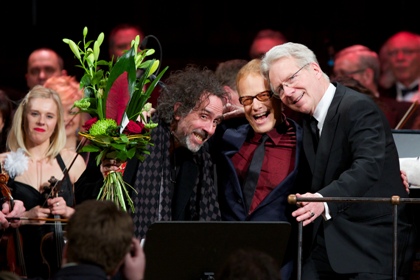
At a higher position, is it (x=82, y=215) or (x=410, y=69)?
(x=410, y=69)

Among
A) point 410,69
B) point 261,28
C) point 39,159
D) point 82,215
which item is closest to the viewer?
point 82,215

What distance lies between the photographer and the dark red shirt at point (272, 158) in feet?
17.9

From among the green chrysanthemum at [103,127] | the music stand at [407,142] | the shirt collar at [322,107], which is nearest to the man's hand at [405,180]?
the music stand at [407,142]

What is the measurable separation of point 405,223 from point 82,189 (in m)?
1.69

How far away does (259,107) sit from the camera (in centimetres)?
546

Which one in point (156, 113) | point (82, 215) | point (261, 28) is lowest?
point (82, 215)

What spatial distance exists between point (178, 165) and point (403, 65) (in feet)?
13.4

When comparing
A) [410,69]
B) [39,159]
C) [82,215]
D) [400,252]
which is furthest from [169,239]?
[410,69]

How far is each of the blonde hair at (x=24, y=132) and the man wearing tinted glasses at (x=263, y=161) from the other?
1148 mm

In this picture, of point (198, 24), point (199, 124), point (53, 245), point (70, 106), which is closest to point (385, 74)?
point (198, 24)

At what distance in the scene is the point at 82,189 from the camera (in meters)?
5.60

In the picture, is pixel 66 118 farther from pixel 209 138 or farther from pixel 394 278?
pixel 394 278

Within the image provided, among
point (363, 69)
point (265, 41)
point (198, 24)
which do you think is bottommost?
point (363, 69)

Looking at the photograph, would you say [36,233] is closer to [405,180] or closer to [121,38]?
[405,180]
